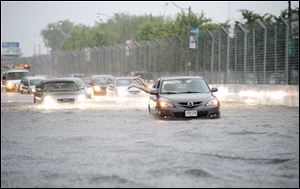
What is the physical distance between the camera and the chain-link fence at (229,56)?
29812 mm

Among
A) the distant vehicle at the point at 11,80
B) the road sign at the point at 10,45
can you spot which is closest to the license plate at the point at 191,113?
the distant vehicle at the point at 11,80

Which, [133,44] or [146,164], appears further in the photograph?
[133,44]

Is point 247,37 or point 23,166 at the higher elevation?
point 247,37

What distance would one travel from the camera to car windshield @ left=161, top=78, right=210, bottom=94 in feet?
71.2

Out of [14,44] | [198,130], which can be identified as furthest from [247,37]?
[14,44]

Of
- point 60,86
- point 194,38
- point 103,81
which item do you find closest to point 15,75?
point 103,81

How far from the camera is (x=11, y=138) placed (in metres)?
15.4

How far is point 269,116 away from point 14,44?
11681 centimetres

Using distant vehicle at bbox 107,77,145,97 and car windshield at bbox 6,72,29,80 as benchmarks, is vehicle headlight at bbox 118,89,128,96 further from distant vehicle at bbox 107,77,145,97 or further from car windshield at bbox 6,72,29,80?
car windshield at bbox 6,72,29,80

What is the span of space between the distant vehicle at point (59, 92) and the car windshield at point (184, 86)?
7.92 m

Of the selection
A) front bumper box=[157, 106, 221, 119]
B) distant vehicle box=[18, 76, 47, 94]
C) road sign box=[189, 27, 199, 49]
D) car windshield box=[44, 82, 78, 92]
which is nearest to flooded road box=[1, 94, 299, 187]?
front bumper box=[157, 106, 221, 119]

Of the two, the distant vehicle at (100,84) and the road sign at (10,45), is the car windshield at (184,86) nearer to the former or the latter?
the distant vehicle at (100,84)

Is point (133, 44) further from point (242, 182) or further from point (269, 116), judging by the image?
point (242, 182)

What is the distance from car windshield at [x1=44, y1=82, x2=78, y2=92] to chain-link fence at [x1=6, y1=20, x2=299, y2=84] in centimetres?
809
